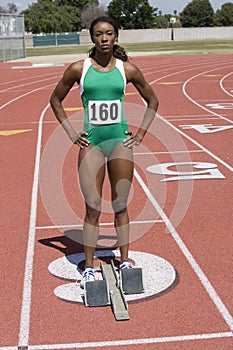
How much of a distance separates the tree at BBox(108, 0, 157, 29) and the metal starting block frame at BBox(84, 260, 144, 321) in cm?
9729

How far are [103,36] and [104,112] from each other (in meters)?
0.54

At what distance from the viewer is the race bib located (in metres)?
4.61

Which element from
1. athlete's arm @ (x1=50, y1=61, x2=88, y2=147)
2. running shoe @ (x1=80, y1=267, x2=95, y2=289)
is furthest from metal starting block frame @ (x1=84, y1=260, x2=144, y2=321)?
athlete's arm @ (x1=50, y1=61, x2=88, y2=147)

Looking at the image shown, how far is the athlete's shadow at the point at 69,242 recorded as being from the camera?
5949 mm

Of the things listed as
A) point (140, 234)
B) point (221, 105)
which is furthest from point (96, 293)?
point (221, 105)

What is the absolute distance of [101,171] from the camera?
4.82 meters

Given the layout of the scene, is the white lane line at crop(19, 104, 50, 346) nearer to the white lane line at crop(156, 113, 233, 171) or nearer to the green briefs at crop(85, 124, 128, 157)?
the green briefs at crop(85, 124, 128, 157)

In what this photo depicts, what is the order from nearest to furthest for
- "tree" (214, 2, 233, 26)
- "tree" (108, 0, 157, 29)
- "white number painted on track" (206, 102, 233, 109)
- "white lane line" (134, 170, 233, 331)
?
1. "white lane line" (134, 170, 233, 331)
2. "white number painted on track" (206, 102, 233, 109)
3. "tree" (108, 0, 157, 29)
4. "tree" (214, 2, 233, 26)

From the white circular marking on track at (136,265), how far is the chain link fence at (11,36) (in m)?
35.1

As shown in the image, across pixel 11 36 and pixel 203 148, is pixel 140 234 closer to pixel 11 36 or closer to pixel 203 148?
pixel 203 148

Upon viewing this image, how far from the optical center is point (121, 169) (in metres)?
4.78

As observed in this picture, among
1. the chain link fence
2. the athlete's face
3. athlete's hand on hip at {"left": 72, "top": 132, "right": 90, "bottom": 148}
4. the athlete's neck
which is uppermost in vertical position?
the chain link fence

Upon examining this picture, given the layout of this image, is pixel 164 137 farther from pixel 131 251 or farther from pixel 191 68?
pixel 191 68

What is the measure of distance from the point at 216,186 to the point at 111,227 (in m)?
2.13
